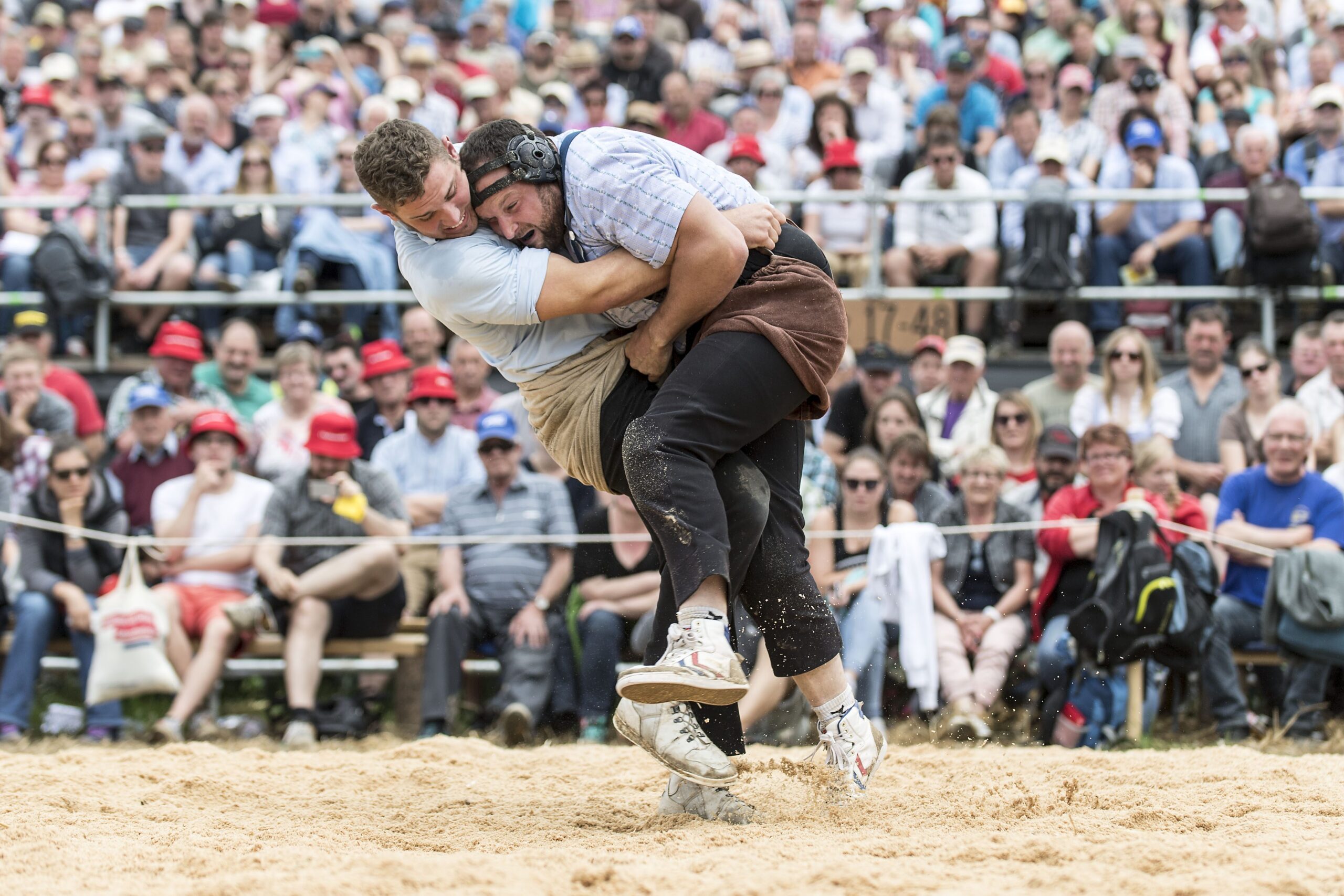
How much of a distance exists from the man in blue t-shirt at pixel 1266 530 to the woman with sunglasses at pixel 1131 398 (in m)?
0.92

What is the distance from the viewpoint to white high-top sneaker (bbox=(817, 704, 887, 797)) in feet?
14.6

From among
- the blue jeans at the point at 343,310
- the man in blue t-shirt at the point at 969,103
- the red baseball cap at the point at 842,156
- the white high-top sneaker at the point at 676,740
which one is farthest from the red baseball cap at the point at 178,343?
the man in blue t-shirt at the point at 969,103

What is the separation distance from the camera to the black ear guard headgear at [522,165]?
4.07 metres

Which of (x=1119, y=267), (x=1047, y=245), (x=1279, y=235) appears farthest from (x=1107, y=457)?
(x=1119, y=267)

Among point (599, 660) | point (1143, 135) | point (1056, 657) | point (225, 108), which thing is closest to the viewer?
point (1056, 657)

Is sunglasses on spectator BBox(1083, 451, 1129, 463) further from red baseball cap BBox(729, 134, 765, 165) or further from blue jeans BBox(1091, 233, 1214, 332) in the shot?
red baseball cap BBox(729, 134, 765, 165)

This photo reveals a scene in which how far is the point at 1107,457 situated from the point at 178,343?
540 cm

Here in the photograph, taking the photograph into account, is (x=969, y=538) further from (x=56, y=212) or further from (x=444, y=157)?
(x=56, y=212)

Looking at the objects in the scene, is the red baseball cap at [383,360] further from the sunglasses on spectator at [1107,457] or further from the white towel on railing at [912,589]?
the sunglasses on spectator at [1107,457]

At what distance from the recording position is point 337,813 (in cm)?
460

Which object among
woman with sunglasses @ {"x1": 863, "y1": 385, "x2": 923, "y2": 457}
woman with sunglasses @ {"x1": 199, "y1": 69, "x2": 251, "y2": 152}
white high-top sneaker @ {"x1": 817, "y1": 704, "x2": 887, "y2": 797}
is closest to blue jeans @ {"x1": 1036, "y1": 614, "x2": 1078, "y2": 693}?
woman with sunglasses @ {"x1": 863, "y1": 385, "x2": 923, "y2": 457}

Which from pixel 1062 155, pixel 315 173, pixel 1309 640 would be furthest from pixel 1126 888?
pixel 315 173

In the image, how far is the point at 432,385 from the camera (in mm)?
8273

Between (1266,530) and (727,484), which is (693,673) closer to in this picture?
(727,484)
